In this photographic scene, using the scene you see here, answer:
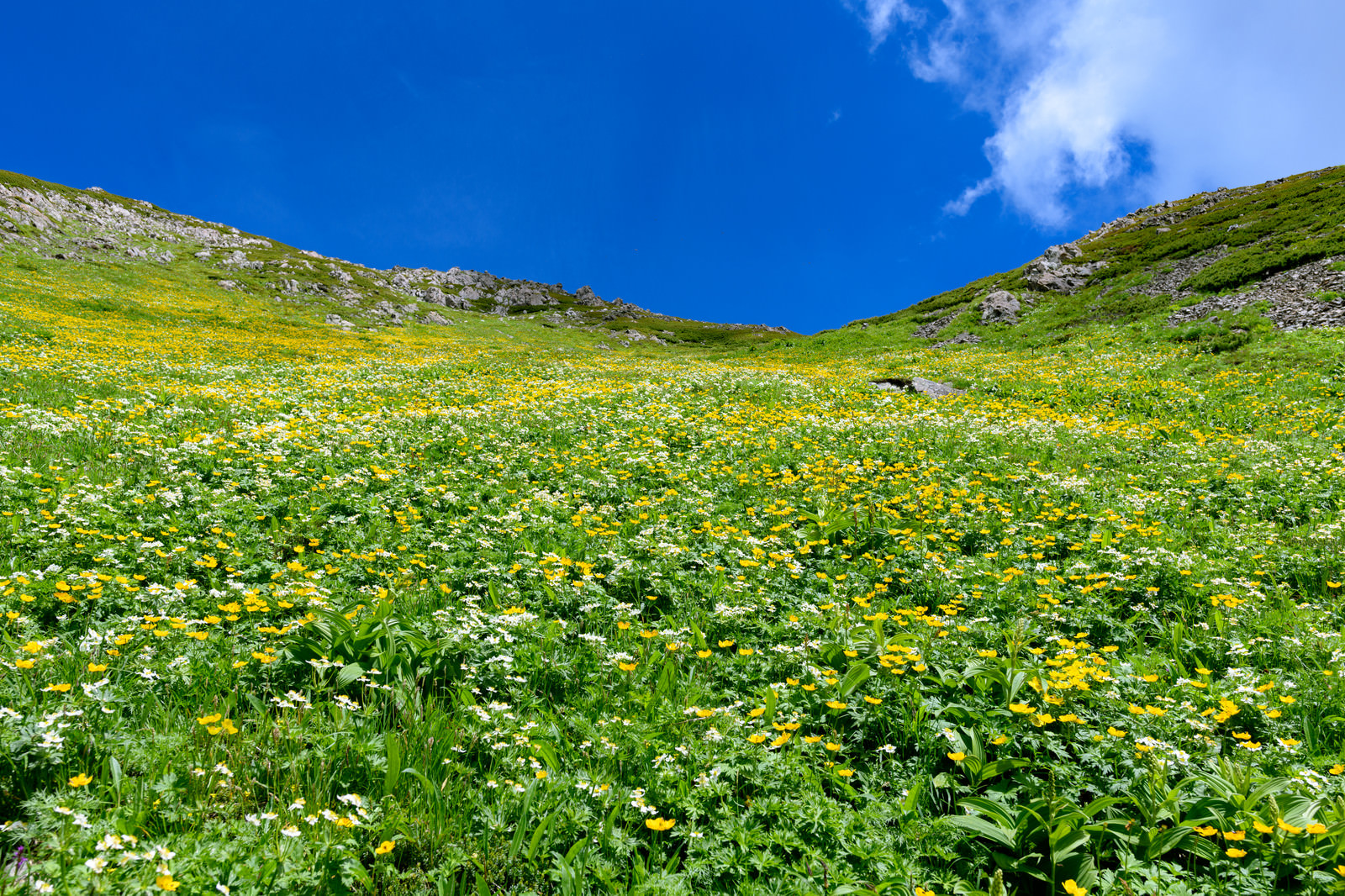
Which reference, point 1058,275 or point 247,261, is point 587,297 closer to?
point 247,261

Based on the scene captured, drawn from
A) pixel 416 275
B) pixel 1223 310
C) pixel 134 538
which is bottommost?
pixel 134 538

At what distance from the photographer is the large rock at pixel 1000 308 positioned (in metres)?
42.8

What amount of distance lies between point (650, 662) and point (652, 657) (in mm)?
71

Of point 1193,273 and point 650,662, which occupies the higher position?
point 1193,273

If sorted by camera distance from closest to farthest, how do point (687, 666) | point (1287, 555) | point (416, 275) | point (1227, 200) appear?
point (687, 666) → point (1287, 555) → point (1227, 200) → point (416, 275)

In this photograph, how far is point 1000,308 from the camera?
4384 centimetres

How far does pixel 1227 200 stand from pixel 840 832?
82.9m

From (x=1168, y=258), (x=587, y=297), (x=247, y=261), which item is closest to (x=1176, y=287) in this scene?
(x=1168, y=258)

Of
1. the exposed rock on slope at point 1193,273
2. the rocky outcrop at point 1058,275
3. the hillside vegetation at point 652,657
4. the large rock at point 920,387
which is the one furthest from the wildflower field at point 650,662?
the rocky outcrop at point 1058,275

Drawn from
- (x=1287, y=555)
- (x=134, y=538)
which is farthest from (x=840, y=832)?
(x=1287, y=555)

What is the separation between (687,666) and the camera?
5723 millimetres

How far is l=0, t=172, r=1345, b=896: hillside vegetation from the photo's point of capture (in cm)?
339

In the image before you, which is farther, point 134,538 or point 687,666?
point 134,538

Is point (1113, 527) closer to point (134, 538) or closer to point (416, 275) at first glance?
point (134, 538)
